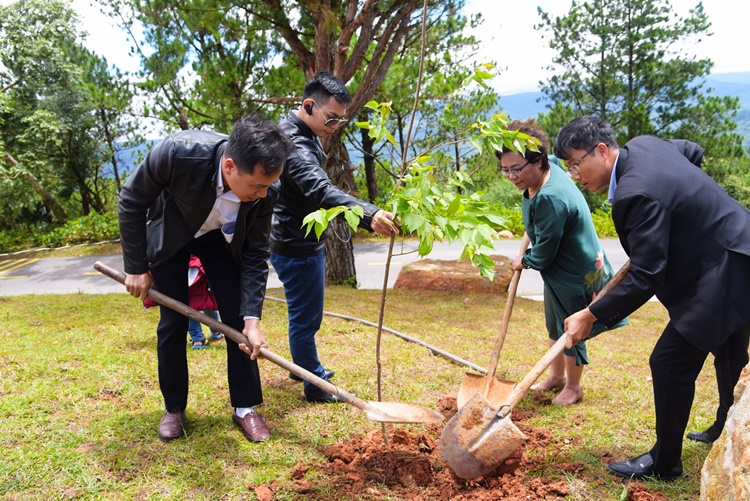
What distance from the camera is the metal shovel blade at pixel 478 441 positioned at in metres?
2.57

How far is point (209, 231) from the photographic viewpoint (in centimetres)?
293

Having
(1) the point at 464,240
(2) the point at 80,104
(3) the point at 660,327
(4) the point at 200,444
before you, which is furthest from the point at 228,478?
(2) the point at 80,104

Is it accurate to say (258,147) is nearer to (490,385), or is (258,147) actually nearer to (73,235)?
(490,385)

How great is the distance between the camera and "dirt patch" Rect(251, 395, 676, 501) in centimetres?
260

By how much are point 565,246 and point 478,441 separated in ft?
4.30

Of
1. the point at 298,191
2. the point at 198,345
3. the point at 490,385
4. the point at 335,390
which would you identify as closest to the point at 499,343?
the point at 490,385

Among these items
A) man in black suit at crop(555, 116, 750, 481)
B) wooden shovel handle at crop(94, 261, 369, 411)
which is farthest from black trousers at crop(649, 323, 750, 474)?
wooden shovel handle at crop(94, 261, 369, 411)

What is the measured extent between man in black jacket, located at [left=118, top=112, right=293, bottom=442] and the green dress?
1.50 metres

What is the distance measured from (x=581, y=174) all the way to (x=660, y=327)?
464 centimetres

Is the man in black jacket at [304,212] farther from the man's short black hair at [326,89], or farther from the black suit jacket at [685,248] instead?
the black suit jacket at [685,248]

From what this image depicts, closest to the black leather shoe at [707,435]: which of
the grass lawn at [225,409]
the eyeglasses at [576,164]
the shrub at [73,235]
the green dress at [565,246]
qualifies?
the grass lawn at [225,409]

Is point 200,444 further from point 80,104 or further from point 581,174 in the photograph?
point 80,104

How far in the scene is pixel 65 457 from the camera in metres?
2.84

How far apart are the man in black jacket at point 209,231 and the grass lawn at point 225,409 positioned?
23 cm
